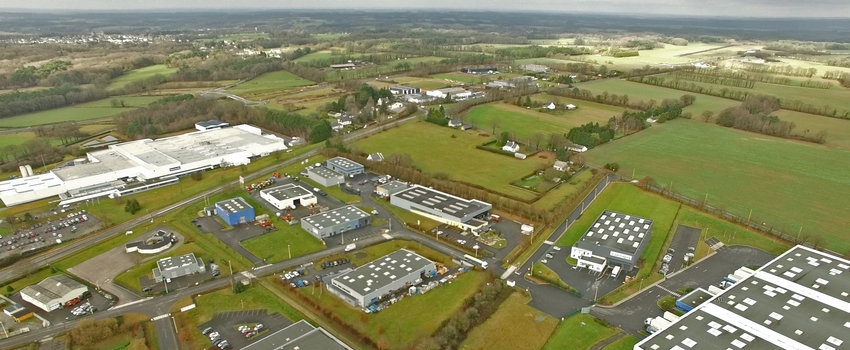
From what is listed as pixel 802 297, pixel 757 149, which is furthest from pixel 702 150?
pixel 802 297

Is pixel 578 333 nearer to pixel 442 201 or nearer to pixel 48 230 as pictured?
pixel 442 201

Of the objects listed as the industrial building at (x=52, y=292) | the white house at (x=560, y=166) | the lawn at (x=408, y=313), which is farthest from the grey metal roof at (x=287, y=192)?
the white house at (x=560, y=166)

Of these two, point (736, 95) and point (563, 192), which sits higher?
point (736, 95)

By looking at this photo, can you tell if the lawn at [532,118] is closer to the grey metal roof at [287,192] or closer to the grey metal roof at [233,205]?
the grey metal roof at [287,192]

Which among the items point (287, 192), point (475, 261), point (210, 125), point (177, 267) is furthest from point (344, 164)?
point (210, 125)

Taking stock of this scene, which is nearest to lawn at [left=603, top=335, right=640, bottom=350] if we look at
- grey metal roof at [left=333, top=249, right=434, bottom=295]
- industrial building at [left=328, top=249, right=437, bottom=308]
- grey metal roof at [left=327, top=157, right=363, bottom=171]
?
industrial building at [left=328, top=249, right=437, bottom=308]

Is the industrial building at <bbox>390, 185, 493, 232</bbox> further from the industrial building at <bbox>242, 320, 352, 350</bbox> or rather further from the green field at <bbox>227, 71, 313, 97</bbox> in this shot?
the green field at <bbox>227, 71, 313, 97</bbox>
